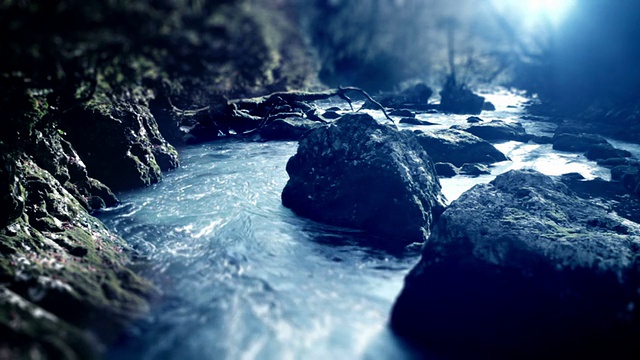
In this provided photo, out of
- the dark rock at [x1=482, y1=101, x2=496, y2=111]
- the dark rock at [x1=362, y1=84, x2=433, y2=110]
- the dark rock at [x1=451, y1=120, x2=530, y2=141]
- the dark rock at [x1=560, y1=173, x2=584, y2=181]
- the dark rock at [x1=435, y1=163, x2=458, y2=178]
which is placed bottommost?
the dark rock at [x1=560, y1=173, x2=584, y2=181]

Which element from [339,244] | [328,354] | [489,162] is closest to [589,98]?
[489,162]

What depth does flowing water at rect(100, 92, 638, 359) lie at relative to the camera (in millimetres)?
6852

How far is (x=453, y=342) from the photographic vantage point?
6.87 meters

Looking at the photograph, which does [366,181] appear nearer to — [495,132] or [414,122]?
[414,122]

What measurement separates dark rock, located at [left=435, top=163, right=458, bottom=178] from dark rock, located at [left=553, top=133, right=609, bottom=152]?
11.4 meters

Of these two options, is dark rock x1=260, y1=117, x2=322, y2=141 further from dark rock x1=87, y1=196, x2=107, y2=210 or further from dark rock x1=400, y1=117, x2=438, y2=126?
dark rock x1=87, y1=196, x2=107, y2=210

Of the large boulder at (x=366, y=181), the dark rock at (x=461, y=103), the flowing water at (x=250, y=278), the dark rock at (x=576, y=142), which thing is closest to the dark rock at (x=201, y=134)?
the flowing water at (x=250, y=278)

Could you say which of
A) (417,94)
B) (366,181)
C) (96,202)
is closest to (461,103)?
(417,94)

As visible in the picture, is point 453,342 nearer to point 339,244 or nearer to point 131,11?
point 339,244

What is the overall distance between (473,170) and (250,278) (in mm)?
15071

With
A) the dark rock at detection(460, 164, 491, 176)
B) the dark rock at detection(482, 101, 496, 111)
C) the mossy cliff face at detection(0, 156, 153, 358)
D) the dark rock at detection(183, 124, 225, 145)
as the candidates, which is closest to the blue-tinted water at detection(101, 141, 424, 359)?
the mossy cliff face at detection(0, 156, 153, 358)

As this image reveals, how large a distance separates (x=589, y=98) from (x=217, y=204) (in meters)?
45.0

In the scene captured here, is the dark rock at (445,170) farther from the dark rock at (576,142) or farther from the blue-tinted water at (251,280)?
the dark rock at (576,142)

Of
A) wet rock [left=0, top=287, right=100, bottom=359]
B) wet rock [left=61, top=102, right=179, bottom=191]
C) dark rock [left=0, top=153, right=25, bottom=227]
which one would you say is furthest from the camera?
wet rock [left=61, top=102, right=179, bottom=191]
